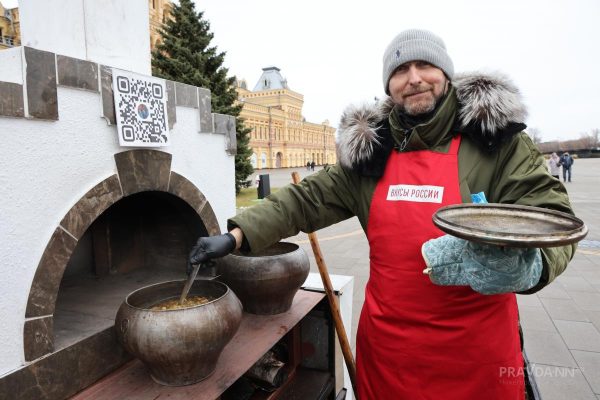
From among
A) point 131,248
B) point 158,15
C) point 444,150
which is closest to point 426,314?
point 444,150

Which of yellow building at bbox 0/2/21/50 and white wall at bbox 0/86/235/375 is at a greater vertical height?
yellow building at bbox 0/2/21/50

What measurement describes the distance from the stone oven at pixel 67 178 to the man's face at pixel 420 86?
1319 mm

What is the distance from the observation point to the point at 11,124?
1455 millimetres

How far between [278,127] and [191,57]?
38507 millimetres

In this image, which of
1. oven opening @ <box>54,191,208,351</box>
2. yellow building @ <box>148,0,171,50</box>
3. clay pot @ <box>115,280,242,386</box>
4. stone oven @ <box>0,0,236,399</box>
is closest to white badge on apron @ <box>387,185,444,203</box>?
clay pot @ <box>115,280,242,386</box>

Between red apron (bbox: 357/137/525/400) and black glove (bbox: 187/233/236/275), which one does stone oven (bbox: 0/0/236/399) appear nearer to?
black glove (bbox: 187/233/236/275)

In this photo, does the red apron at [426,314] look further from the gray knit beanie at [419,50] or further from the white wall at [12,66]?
the white wall at [12,66]

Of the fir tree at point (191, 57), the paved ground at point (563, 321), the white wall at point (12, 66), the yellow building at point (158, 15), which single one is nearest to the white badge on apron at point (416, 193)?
the white wall at point (12, 66)

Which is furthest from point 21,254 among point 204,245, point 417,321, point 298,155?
point 298,155

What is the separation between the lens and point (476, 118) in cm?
156

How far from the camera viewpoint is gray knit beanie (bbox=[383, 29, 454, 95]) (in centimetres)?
166

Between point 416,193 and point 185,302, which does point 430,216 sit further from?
point 185,302

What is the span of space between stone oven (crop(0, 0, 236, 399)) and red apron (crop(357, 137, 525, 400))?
126 centimetres

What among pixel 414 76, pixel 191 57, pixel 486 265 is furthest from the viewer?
pixel 191 57
